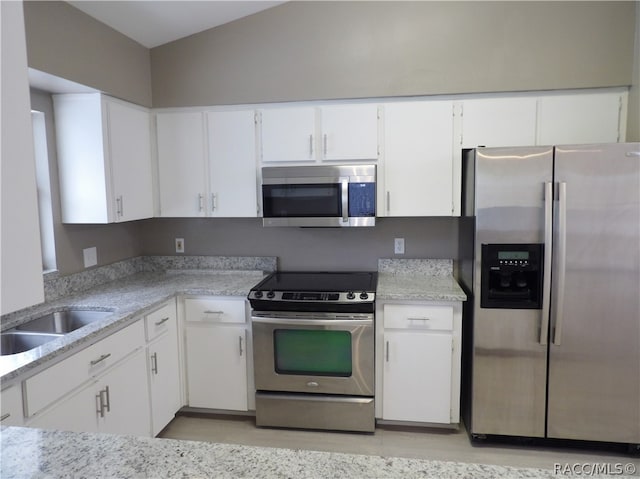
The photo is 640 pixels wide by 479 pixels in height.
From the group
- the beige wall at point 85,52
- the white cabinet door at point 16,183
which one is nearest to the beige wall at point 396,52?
the beige wall at point 85,52

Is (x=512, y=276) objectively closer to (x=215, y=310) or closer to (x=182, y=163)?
(x=215, y=310)

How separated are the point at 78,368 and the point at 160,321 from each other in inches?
28.0

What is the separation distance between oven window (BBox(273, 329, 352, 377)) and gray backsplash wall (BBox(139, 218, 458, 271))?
708mm

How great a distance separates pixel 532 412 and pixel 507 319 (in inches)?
22.5

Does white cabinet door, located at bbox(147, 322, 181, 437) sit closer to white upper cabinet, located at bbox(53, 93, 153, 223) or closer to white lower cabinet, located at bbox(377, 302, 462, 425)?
white upper cabinet, located at bbox(53, 93, 153, 223)

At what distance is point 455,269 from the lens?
3064mm

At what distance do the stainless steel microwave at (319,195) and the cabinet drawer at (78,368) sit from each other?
113 cm

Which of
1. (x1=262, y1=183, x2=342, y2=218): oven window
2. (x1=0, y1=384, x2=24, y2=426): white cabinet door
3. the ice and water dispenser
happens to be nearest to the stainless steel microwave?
(x1=262, y1=183, x2=342, y2=218): oven window

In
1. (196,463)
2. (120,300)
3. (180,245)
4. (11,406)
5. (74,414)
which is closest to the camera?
(196,463)

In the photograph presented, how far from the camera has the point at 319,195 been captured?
110 inches

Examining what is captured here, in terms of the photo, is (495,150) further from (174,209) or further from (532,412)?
(174,209)

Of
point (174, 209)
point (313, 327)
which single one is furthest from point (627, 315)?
point (174, 209)

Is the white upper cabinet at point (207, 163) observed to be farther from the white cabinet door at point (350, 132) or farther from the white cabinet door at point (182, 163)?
the white cabinet door at point (350, 132)

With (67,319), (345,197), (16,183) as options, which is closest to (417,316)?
(345,197)
